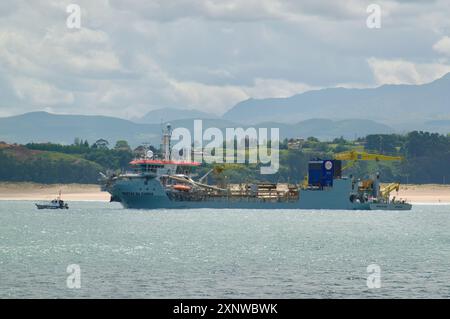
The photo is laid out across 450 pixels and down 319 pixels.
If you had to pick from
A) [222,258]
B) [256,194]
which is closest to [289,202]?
[256,194]

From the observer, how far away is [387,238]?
119688 millimetres

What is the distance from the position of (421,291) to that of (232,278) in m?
13.4

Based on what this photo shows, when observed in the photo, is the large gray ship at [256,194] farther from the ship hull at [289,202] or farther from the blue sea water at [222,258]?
the blue sea water at [222,258]

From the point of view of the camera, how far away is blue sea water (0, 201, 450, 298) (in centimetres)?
7025

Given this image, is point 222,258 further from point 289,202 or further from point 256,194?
point 256,194

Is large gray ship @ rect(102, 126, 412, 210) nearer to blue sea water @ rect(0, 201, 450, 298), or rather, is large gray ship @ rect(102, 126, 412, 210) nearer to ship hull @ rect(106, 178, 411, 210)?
ship hull @ rect(106, 178, 411, 210)

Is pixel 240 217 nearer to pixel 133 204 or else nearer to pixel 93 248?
pixel 133 204

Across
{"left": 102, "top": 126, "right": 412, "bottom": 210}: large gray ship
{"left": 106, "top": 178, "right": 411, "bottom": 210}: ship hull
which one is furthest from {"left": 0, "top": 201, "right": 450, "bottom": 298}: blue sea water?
{"left": 106, "top": 178, "right": 411, "bottom": 210}: ship hull

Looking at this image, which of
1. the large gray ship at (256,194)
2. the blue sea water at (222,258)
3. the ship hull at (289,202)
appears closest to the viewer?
the blue sea water at (222,258)

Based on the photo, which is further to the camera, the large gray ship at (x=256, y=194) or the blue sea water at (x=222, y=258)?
the large gray ship at (x=256, y=194)

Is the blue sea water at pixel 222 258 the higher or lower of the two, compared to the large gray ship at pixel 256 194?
lower

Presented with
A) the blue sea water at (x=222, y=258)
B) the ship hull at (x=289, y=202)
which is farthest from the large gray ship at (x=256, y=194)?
the blue sea water at (x=222, y=258)

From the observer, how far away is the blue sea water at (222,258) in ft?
230

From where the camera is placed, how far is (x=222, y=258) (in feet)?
296
